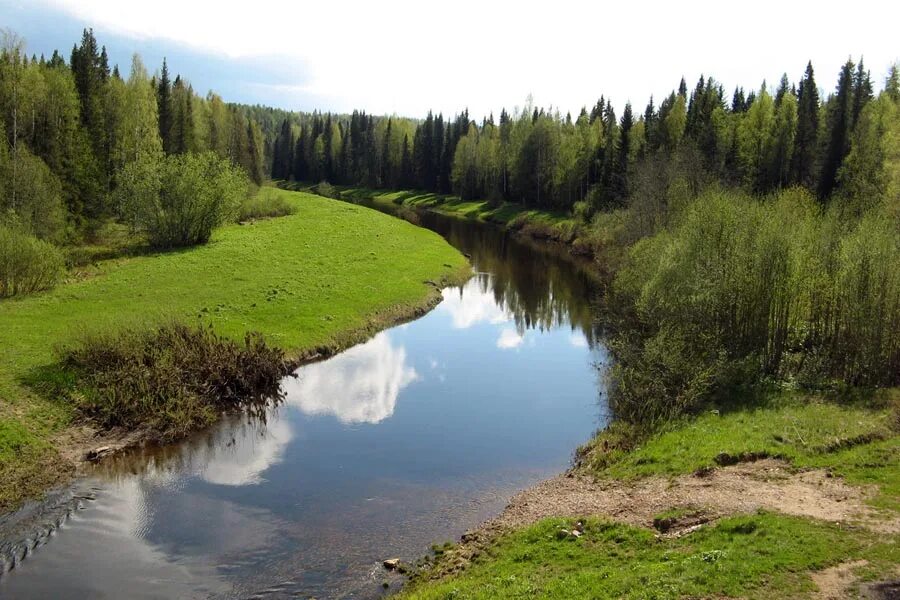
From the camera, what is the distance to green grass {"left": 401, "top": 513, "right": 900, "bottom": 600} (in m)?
12.7

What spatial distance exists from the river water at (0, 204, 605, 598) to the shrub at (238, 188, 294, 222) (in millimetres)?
42996

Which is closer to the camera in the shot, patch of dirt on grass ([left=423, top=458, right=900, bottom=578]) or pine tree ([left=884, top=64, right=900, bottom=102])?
patch of dirt on grass ([left=423, top=458, right=900, bottom=578])

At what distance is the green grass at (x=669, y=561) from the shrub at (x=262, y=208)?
64481mm

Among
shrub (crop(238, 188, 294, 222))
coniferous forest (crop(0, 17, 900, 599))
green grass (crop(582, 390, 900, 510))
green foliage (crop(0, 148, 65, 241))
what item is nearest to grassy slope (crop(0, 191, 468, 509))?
coniferous forest (crop(0, 17, 900, 599))

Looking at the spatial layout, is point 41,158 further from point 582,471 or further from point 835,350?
point 835,350

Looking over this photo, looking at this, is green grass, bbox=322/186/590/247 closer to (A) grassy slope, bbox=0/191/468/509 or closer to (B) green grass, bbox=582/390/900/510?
(A) grassy slope, bbox=0/191/468/509

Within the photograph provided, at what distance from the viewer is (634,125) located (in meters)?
98.9

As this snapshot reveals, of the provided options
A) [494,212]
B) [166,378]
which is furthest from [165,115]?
[166,378]

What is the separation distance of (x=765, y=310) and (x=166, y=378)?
2547 cm

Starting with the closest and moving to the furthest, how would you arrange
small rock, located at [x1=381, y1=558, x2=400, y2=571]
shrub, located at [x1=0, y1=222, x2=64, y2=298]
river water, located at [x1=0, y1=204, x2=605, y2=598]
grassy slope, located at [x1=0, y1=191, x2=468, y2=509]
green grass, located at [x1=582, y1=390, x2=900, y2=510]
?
river water, located at [x1=0, y1=204, x2=605, y2=598] < small rock, located at [x1=381, y1=558, x2=400, y2=571] < green grass, located at [x1=582, y1=390, x2=900, y2=510] < grassy slope, located at [x1=0, y1=191, x2=468, y2=509] < shrub, located at [x1=0, y1=222, x2=64, y2=298]

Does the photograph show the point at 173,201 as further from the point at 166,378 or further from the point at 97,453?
the point at 97,453

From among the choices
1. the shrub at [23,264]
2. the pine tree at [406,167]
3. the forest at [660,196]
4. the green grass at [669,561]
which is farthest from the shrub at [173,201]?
the pine tree at [406,167]

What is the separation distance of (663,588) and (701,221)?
74.4 feet

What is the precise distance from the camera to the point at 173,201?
54688mm
